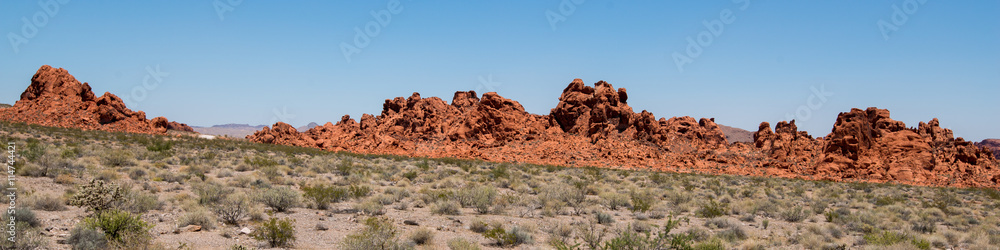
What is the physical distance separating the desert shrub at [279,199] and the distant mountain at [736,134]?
140730 millimetres

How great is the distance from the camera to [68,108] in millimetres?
47531

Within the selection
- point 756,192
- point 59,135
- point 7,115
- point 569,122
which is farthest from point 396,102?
point 756,192

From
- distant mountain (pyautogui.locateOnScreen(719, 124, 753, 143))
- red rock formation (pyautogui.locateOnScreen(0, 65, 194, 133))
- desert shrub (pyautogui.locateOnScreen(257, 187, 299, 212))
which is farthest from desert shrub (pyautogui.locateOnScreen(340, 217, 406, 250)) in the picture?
distant mountain (pyautogui.locateOnScreen(719, 124, 753, 143))

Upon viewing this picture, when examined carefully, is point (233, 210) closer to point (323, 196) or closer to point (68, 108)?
point (323, 196)

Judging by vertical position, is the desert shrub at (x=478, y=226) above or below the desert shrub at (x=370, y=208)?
below

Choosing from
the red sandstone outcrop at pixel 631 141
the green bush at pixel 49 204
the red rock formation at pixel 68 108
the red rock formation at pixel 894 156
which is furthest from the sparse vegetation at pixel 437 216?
the red rock formation at pixel 68 108

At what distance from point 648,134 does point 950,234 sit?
120 ft

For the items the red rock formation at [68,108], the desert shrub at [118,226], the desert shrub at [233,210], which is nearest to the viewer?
the desert shrub at [118,226]

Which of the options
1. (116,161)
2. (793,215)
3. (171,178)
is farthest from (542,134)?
(171,178)

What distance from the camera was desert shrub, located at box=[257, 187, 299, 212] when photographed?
469 inches

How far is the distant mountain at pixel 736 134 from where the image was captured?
453ft

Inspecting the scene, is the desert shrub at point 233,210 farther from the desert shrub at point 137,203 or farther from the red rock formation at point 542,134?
the red rock formation at point 542,134

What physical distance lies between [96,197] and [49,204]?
3.68 feet

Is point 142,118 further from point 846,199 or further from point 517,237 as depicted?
point 846,199
